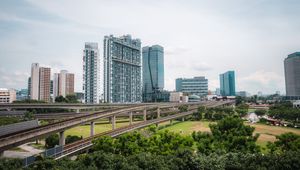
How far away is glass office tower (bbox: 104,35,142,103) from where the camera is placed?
6865 inches

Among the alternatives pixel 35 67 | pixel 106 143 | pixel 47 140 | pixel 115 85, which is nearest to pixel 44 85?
pixel 35 67

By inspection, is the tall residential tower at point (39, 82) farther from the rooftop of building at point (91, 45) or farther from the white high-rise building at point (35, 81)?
the rooftop of building at point (91, 45)

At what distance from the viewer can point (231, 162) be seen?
23.2 meters

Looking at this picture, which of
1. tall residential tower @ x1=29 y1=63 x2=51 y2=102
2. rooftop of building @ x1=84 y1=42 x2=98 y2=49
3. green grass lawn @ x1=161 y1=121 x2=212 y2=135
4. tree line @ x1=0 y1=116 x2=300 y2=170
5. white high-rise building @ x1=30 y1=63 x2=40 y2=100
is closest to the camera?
tree line @ x1=0 y1=116 x2=300 y2=170

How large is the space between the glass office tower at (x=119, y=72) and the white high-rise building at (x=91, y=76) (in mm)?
7199

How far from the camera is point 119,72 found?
182m

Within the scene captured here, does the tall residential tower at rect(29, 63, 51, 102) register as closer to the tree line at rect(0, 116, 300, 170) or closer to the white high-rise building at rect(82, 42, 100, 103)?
the white high-rise building at rect(82, 42, 100, 103)

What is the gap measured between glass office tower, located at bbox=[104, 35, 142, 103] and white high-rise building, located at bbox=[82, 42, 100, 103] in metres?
7.20

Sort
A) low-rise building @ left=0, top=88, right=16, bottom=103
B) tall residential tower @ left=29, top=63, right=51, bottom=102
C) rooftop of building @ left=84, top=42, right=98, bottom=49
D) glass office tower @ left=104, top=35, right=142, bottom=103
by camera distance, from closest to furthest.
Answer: low-rise building @ left=0, top=88, right=16, bottom=103
glass office tower @ left=104, top=35, right=142, bottom=103
rooftop of building @ left=84, top=42, right=98, bottom=49
tall residential tower @ left=29, top=63, right=51, bottom=102

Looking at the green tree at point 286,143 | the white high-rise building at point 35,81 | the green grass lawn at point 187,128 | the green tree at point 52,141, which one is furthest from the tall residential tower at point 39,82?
the green tree at point 286,143

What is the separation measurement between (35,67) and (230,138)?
599 ft

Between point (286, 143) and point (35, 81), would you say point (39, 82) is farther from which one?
point (286, 143)

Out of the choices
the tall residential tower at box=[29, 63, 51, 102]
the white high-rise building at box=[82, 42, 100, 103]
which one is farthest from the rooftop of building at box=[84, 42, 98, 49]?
the tall residential tower at box=[29, 63, 51, 102]

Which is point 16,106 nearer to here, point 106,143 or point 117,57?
point 106,143
